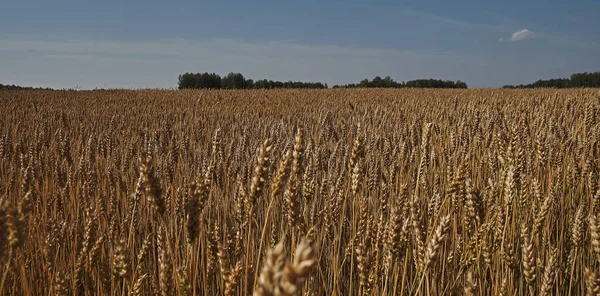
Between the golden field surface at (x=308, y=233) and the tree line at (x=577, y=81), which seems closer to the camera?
the golden field surface at (x=308, y=233)

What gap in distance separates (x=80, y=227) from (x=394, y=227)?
193cm

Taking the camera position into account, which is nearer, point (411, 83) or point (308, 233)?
point (308, 233)

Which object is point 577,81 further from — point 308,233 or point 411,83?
point 308,233

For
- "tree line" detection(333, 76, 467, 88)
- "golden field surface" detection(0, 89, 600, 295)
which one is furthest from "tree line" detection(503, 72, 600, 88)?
"golden field surface" detection(0, 89, 600, 295)

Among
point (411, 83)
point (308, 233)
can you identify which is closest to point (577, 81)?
point (411, 83)

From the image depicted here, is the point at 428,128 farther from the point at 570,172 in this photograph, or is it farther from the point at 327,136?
the point at 327,136

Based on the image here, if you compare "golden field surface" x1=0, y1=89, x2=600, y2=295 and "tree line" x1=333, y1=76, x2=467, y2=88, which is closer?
"golden field surface" x1=0, y1=89, x2=600, y2=295

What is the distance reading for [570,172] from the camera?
2.67 metres

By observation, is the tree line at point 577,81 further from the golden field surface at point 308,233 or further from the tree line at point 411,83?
the golden field surface at point 308,233

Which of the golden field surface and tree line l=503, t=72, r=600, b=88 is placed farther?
tree line l=503, t=72, r=600, b=88

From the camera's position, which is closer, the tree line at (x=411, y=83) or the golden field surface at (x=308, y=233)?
the golden field surface at (x=308, y=233)

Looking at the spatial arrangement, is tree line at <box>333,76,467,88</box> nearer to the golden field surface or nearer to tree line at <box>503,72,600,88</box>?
tree line at <box>503,72,600,88</box>

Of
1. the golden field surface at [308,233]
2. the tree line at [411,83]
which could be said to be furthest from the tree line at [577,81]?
the golden field surface at [308,233]

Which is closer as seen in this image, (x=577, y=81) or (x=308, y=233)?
(x=308, y=233)
